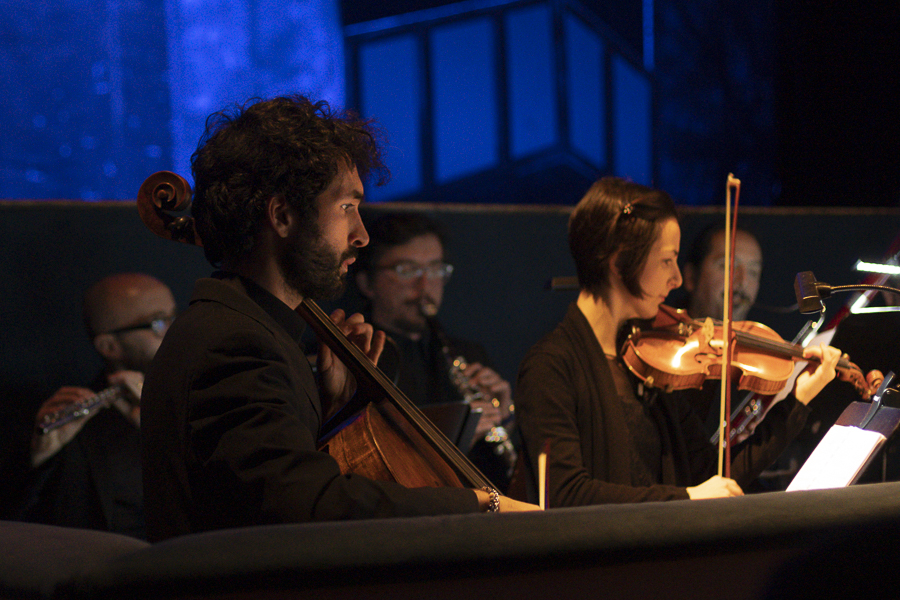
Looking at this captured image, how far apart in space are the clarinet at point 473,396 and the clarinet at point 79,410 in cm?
120

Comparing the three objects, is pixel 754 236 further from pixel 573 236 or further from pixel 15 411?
pixel 15 411

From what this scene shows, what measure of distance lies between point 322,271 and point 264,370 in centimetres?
28

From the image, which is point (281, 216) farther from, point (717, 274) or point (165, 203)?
point (717, 274)

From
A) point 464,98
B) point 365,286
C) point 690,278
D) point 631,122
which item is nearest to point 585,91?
point 631,122

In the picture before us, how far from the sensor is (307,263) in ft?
3.95

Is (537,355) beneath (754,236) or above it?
beneath

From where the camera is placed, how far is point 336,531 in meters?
0.55

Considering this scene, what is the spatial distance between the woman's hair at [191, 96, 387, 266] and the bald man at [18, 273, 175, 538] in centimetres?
143

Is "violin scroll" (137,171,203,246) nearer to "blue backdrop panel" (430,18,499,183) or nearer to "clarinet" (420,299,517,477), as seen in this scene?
"clarinet" (420,299,517,477)

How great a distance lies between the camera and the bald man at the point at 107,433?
239cm

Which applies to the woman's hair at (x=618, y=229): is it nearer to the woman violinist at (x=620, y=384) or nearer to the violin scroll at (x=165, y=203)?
the woman violinist at (x=620, y=384)

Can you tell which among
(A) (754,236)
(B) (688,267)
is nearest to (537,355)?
(B) (688,267)

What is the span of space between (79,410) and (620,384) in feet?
5.67

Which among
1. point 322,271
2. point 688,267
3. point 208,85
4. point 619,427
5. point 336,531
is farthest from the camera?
point 208,85
